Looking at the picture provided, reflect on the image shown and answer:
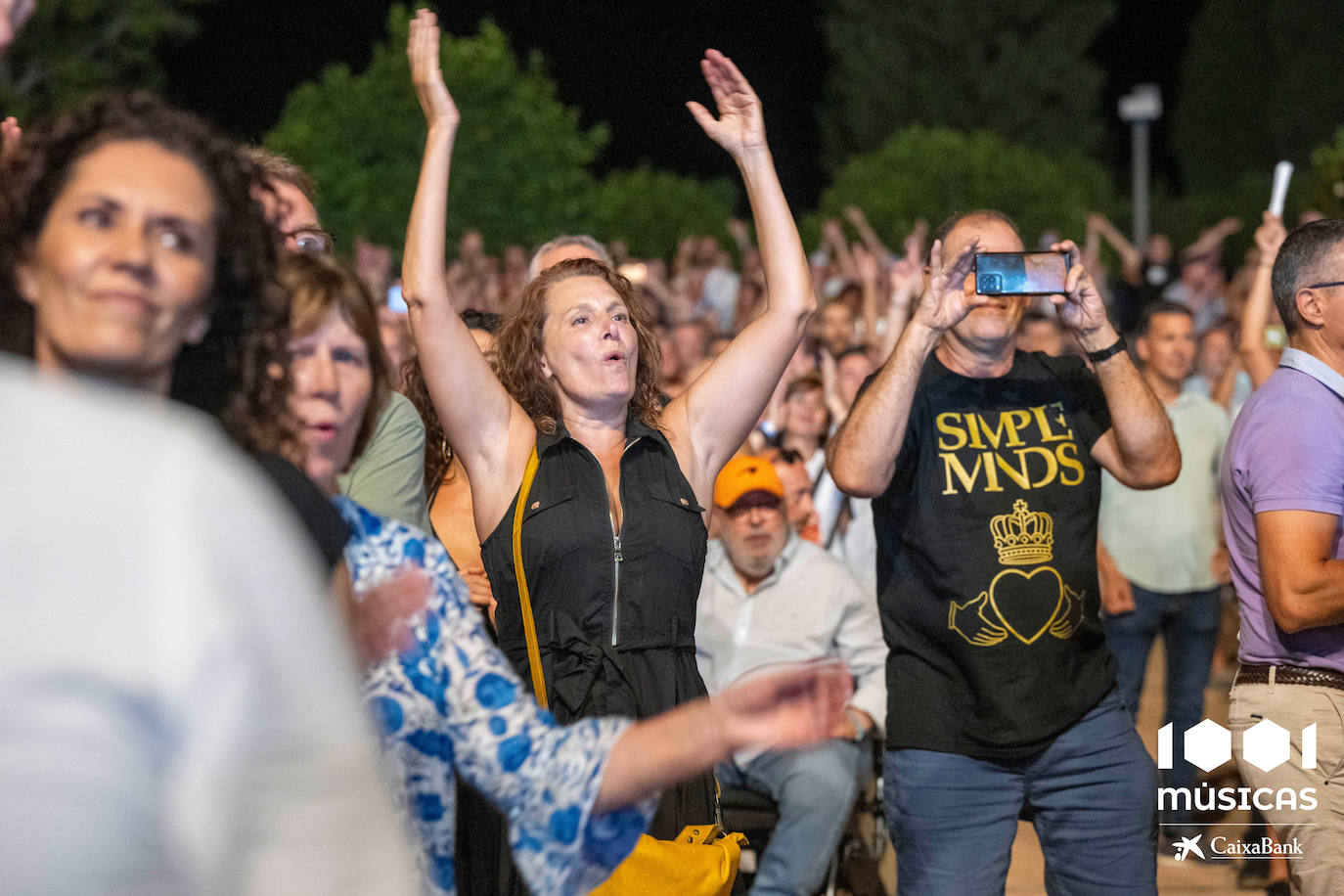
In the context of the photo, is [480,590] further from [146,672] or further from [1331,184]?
[1331,184]

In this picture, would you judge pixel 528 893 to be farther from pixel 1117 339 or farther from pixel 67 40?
pixel 67 40

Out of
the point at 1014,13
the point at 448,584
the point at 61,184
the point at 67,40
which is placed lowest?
the point at 448,584

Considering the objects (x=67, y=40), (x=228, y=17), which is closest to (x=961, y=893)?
(x=67, y=40)

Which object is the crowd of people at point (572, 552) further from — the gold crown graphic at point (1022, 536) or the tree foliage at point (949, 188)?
the tree foliage at point (949, 188)

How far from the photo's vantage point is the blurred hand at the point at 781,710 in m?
1.68

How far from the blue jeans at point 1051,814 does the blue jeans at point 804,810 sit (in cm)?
118

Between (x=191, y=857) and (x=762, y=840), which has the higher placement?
(x=191, y=857)

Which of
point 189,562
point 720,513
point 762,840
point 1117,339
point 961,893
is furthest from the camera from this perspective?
point 720,513

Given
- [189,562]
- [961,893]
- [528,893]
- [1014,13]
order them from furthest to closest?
[1014,13], [961,893], [528,893], [189,562]

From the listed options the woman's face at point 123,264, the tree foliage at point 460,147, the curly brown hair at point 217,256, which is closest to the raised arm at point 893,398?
the curly brown hair at point 217,256

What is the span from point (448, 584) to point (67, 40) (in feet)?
90.1

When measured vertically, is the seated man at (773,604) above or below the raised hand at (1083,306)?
below

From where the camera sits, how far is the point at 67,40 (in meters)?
26.2

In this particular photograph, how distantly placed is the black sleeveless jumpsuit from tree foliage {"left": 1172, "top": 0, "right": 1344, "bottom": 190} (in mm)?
43598
